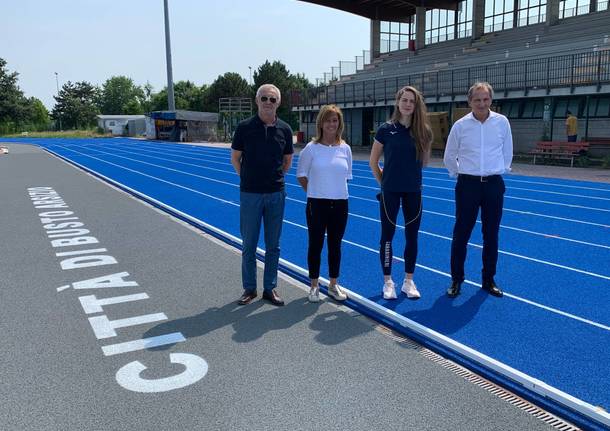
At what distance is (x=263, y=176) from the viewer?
16.1 feet

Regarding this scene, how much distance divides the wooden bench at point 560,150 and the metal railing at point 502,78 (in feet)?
7.18

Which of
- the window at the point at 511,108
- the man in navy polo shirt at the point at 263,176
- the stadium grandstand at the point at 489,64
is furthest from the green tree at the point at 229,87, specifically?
the man in navy polo shirt at the point at 263,176

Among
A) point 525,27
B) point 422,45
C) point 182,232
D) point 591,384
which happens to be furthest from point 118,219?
point 422,45

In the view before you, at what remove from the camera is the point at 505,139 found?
203 inches

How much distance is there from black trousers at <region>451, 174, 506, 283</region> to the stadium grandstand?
16683mm

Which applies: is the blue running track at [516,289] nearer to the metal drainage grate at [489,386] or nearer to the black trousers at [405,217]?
the metal drainage grate at [489,386]

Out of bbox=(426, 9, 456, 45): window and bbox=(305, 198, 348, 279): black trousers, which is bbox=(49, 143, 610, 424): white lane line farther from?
bbox=(426, 9, 456, 45): window

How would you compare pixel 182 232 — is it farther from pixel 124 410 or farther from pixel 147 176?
pixel 147 176

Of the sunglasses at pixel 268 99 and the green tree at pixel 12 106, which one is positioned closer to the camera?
the sunglasses at pixel 268 99

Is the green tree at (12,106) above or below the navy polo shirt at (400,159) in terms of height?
above

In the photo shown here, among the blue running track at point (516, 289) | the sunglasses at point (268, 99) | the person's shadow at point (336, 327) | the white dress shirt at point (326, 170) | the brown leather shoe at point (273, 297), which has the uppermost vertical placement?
the sunglasses at point (268, 99)

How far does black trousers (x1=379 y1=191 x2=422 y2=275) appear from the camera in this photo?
16.4 feet

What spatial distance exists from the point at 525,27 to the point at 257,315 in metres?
31.2

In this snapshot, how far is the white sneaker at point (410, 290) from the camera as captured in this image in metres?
5.11
